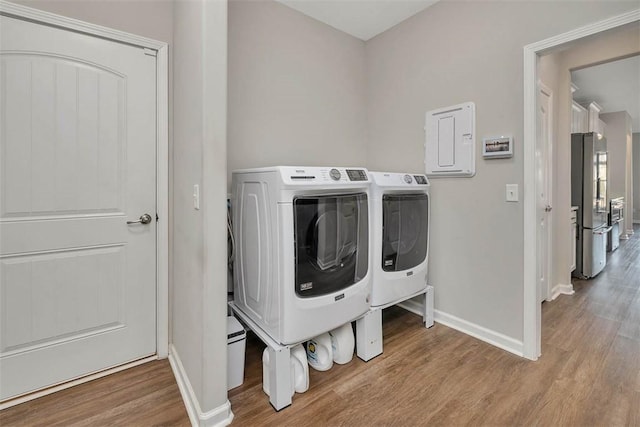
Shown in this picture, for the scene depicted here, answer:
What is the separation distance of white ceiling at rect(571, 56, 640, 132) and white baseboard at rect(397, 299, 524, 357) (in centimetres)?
338

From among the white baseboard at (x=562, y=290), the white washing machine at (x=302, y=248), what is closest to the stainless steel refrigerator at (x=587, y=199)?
the white baseboard at (x=562, y=290)

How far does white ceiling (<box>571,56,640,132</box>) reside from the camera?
3.78 meters

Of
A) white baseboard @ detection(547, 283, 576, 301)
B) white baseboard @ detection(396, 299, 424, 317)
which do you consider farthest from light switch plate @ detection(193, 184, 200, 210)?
white baseboard @ detection(547, 283, 576, 301)

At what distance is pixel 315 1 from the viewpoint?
2533 millimetres

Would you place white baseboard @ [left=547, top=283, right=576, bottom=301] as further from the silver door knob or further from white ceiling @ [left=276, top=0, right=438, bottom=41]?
the silver door knob

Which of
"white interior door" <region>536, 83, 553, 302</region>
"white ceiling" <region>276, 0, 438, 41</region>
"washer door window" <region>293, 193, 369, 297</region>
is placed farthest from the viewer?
"white interior door" <region>536, 83, 553, 302</region>

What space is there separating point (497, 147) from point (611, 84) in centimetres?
401

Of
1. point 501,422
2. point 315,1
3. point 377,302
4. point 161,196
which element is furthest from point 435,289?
point 315,1

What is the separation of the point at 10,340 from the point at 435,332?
9.08ft

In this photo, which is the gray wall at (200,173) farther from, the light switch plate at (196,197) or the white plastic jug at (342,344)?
the white plastic jug at (342,344)

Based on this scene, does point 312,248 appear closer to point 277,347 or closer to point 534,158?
point 277,347

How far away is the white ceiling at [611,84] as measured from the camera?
3783 millimetres

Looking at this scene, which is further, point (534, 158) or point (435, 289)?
point (435, 289)

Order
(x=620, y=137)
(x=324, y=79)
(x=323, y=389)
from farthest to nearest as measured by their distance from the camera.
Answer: (x=620, y=137), (x=324, y=79), (x=323, y=389)
